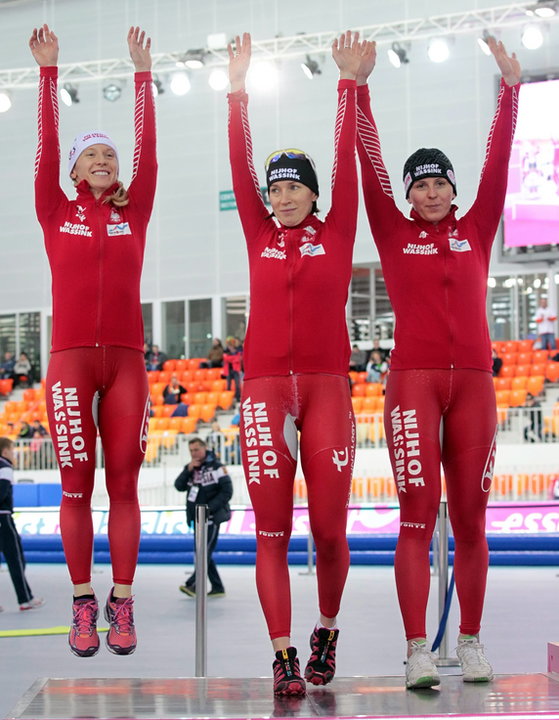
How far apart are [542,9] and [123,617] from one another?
16.7m

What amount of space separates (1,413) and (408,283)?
19.3m

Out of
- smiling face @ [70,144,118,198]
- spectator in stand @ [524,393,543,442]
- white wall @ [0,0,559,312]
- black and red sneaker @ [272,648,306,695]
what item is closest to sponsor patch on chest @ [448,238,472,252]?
smiling face @ [70,144,118,198]

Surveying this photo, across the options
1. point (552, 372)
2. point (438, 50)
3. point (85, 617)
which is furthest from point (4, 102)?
point (85, 617)

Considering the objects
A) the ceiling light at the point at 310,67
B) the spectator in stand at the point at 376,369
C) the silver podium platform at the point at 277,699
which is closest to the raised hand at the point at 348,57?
the silver podium platform at the point at 277,699

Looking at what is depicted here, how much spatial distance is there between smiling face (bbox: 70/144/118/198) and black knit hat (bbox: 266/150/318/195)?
2.67 feet

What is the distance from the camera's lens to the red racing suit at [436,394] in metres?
4.53

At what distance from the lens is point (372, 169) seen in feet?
16.1

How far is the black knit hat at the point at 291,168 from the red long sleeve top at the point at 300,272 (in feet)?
0.38

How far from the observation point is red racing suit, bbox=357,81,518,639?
4.53 metres

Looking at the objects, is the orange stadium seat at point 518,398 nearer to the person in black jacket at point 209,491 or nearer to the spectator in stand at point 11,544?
the person in black jacket at point 209,491

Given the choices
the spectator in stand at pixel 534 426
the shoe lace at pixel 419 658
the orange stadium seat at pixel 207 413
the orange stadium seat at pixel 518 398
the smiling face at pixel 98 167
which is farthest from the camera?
the orange stadium seat at pixel 207 413

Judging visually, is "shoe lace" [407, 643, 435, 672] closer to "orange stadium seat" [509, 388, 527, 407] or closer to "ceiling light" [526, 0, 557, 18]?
"orange stadium seat" [509, 388, 527, 407]

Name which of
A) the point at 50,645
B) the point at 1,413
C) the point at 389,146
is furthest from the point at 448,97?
the point at 50,645

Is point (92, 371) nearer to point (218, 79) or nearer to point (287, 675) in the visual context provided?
point (287, 675)
